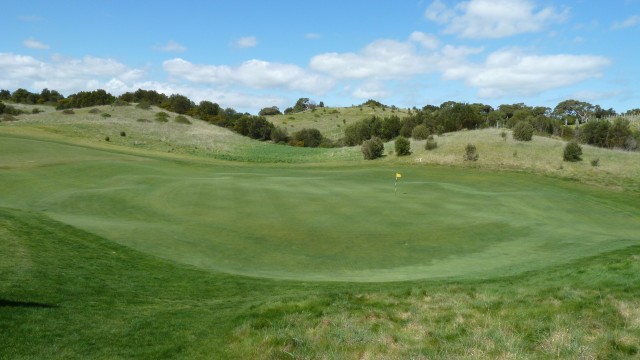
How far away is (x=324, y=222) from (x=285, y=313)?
10.6 metres

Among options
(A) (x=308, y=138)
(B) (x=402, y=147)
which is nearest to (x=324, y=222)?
(B) (x=402, y=147)

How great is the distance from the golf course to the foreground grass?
5cm

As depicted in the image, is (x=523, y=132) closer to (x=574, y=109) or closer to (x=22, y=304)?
(x=22, y=304)

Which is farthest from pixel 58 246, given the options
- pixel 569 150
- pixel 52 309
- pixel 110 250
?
pixel 569 150

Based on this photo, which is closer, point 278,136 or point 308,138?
point 278,136

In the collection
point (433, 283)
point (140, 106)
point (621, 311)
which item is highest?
point (140, 106)

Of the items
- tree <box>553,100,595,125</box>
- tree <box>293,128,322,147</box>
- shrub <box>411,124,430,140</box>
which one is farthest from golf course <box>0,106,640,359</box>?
tree <box>553,100,595,125</box>

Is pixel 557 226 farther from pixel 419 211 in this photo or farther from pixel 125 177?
pixel 125 177

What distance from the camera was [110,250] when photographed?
51.0 feet

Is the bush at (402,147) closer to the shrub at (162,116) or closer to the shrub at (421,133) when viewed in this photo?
the shrub at (421,133)

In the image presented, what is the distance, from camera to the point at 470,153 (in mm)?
50594

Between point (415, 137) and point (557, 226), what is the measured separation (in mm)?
43225

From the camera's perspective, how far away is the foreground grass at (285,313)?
7965 mm

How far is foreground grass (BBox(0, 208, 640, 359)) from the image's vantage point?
7965mm
